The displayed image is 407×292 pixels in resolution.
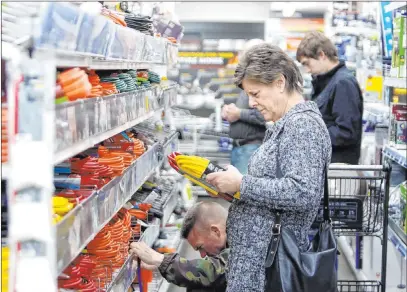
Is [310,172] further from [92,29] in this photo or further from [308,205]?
[92,29]

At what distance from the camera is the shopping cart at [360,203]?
14.0ft

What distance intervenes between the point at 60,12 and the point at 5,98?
0.90 ft

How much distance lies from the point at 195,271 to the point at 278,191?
96 centimetres

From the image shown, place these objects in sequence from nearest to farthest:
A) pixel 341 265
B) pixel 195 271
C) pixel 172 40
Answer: pixel 195 271
pixel 172 40
pixel 341 265

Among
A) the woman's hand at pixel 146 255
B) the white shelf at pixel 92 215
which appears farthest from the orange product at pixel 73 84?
the woman's hand at pixel 146 255

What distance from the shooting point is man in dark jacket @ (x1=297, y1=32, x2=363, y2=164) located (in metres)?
4.97

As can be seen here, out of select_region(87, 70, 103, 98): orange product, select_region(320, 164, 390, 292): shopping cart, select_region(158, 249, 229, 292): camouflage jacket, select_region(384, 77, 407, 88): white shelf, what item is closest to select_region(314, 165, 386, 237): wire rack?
select_region(320, 164, 390, 292): shopping cart

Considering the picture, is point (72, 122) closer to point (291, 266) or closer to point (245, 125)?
point (291, 266)

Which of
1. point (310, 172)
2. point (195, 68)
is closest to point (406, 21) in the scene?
point (310, 172)

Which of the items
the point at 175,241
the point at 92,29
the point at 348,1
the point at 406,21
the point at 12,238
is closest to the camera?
the point at 12,238

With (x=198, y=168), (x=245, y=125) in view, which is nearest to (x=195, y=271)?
(x=198, y=168)

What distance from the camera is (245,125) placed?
6207 millimetres

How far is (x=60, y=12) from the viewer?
1.99m

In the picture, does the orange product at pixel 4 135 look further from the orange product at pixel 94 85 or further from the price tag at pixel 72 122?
the orange product at pixel 94 85
